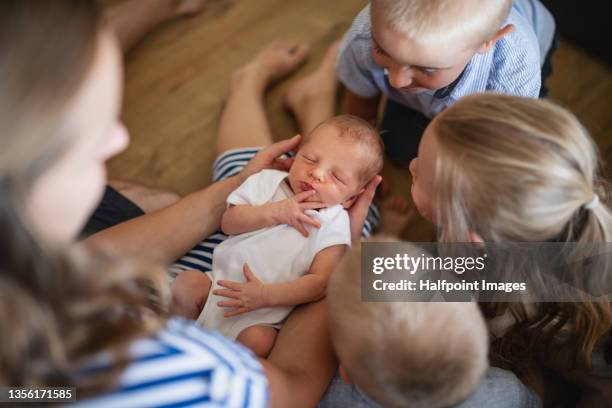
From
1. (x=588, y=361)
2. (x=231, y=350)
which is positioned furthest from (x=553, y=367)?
(x=231, y=350)

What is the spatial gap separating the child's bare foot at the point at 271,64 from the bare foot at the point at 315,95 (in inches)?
2.4

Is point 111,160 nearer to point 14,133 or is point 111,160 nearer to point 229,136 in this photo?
point 229,136

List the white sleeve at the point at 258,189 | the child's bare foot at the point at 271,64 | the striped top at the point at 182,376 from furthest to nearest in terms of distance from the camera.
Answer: the child's bare foot at the point at 271,64 < the white sleeve at the point at 258,189 < the striped top at the point at 182,376

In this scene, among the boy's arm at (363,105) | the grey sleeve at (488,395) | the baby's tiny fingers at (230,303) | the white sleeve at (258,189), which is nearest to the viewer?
the grey sleeve at (488,395)

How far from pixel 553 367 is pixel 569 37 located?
1.00m

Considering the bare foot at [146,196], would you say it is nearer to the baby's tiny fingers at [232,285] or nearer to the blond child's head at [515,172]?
the baby's tiny fingers at [232,285]

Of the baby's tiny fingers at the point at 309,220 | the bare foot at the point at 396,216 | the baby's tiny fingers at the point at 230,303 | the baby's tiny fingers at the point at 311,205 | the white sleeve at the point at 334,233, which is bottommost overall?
the bare foot at the point at 396,216

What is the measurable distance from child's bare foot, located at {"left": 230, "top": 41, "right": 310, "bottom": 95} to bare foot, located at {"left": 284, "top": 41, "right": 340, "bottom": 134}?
0.20 feet

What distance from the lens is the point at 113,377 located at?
583mm

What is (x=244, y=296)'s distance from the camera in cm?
101

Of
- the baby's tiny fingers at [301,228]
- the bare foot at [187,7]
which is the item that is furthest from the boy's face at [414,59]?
the bare foot at [187,7]

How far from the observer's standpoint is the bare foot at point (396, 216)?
134 centimetres

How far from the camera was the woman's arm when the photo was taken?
42.0 inches

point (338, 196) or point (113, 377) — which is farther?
point (338, 196)
